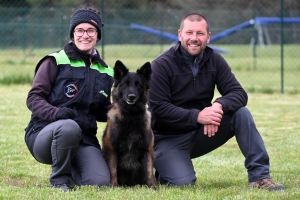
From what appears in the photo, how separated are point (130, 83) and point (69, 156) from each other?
823 mm

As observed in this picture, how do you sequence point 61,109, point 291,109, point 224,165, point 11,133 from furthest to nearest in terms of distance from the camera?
point 291,109, point 11,133, point 224,165, point 61,109

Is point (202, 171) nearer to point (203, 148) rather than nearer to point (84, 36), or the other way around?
point (203, 148)

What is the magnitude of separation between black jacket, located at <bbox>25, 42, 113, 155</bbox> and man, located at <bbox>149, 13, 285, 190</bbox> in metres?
0.56

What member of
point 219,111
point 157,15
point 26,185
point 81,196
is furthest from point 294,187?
point 157,15

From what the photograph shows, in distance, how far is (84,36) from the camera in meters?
5.16

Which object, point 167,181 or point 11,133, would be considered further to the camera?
point 11,133

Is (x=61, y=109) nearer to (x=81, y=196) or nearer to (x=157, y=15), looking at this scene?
(x=81, y=196)

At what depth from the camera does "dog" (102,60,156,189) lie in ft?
16.9

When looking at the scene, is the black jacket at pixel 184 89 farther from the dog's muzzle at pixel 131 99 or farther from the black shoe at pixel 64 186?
the black shoe at pixel 64 186

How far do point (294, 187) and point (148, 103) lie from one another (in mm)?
1530

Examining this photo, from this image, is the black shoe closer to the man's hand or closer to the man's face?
the man's hand

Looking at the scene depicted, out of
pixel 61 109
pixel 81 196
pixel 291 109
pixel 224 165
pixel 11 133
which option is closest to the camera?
pixel 81 196

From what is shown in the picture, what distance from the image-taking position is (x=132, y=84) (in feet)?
16.8

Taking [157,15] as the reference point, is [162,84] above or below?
below
